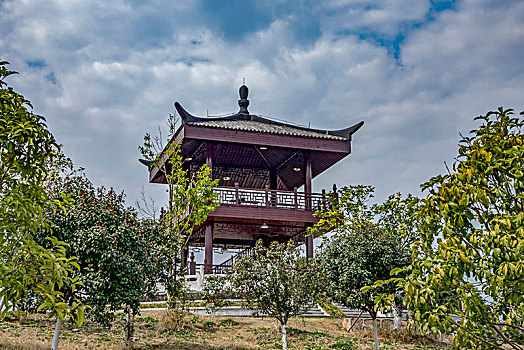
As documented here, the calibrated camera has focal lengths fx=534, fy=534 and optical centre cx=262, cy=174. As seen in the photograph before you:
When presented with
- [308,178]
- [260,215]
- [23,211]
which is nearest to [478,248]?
[23,211]

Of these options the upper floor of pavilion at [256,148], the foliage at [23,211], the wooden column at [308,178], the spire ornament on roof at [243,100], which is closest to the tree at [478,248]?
the foliage at [23,211]

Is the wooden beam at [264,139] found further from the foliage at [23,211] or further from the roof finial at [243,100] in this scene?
the foliage at [23,211]

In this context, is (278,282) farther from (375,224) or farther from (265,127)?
(265,127)

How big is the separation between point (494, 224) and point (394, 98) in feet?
28.9

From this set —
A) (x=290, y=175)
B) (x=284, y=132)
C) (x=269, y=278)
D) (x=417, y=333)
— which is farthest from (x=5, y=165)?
(x=290, y=175)

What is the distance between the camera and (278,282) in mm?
13734

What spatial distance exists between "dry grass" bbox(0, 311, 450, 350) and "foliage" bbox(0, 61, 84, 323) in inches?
277

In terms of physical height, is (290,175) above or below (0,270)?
above

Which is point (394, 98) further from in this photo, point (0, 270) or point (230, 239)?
point (230, 239)

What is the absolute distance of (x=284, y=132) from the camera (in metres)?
22.8

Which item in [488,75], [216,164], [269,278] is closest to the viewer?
[488,75]

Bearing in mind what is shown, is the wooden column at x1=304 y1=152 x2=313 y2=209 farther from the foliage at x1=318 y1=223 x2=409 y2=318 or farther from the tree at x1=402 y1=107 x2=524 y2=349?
the tree at x1=402 y1=107 x2=524 y2=349

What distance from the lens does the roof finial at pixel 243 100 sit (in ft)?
89.0

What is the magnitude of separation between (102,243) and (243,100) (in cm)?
1722
